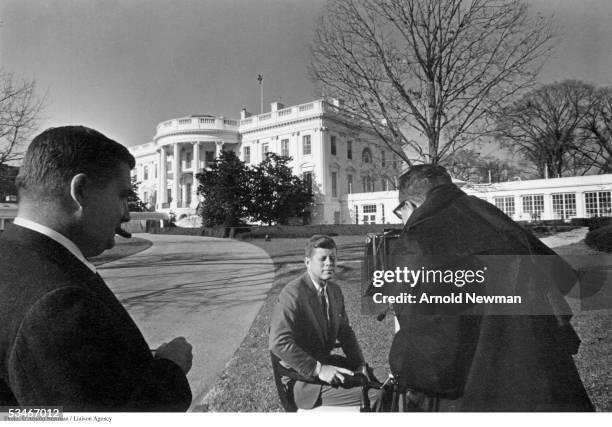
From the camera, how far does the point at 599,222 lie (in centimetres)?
187

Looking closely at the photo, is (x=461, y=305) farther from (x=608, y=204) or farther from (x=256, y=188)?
(x=256, y=188)

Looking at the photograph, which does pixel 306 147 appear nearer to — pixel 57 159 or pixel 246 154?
pixel 246 154

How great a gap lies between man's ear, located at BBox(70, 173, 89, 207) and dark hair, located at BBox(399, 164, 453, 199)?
1.14 m

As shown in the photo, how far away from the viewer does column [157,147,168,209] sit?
2.16m

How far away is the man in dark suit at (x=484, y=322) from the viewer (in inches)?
52.6

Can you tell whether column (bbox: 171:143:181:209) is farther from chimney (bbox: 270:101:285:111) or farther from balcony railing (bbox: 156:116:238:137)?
chimney (bbox: 270:101:285:111)

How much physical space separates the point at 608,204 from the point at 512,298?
0.77 meters

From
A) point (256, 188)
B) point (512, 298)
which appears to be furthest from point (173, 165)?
point (512, 298)

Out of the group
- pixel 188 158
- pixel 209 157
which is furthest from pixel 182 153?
pixel 209 157

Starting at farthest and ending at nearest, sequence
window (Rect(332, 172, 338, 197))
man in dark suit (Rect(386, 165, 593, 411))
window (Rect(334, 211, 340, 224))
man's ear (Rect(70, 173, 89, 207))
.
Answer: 1. window (Rect(332, 172, 338, 197))
2. window (Rect(334, 211, 340, 224))
3. man in dark suit (Rect(386, 165, 593, 411))
4. man's ear (Rect(70, 173, 89, 207))

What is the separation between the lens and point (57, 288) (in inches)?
31.1

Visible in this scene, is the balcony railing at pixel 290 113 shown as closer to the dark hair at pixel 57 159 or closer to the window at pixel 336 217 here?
the window at pixel 336 217

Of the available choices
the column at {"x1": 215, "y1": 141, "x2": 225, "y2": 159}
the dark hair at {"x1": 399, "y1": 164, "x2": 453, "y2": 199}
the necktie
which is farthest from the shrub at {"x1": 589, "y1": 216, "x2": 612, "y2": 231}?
the column at {"x1": 215, "y1": 141, "x2": 225, "y2": 159}

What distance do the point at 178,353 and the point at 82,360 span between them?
327 mm
